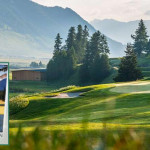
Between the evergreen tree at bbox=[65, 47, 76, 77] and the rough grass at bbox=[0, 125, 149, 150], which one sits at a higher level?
the evergreen tree at bbox=[65, 47, 76, 77]

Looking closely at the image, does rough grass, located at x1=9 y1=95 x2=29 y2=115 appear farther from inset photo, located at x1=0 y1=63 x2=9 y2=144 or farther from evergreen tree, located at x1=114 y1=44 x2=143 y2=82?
evergreen tree, located at x1=114 y1=44 x2=143 y2=82

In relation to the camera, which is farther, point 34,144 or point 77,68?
point 77,68

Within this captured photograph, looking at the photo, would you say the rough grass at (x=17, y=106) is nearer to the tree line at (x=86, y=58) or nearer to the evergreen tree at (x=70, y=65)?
the tree line at (x=86, y=58)

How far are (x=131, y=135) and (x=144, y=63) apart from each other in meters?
93.6

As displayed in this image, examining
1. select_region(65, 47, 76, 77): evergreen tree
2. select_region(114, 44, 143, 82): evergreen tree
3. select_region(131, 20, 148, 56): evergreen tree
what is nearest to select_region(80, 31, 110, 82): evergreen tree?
select_region(65, 47, 76, 77): evergreen tree

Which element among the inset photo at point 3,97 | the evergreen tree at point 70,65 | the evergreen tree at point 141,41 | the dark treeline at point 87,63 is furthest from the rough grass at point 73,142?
the evergreen tree at point 141,41

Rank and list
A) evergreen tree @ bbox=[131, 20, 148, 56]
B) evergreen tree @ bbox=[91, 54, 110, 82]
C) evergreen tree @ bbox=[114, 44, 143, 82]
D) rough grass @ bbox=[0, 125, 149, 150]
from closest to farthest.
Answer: rough grass @ bbox=[0, 125, 149, 150] < evergreen tree @ bbox=[114, 44, 143, 82] < evergreen tree @ bbox=[91, 54, 110, 82] < evergreen tree @ bbox=[131, 20, 148, 56]

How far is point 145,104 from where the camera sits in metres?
29.2

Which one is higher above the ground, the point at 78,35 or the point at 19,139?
the point at 78,35

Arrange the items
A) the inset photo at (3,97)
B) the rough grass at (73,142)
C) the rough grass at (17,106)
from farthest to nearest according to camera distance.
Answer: the rough grass at (17,106) → the inset photo at (3,97) → the rough grass at (73,142)

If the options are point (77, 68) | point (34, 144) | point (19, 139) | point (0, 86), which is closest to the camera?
point (34, 144)

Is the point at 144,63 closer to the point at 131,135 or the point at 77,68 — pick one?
the point at 77,68

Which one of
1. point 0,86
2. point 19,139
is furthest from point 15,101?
point 19,139

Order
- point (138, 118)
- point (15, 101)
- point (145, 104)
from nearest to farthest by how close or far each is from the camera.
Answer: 1. point (138, 118)
2. point (145, 104)
3. point (15, 101)
